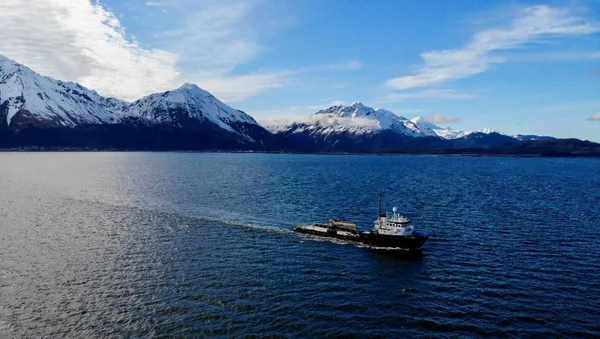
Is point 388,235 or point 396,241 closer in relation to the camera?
point 396,241

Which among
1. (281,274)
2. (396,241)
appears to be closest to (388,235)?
(396,241)

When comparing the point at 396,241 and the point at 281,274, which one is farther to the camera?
the point at 396,241

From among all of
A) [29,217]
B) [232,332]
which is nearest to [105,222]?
[29,217]

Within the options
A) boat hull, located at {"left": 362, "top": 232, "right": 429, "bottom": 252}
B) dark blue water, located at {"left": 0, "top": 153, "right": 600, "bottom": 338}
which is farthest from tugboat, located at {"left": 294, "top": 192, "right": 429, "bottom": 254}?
dark blue water, located at {"left": 0, "top": 153, "right": 600, "bottom": 338}

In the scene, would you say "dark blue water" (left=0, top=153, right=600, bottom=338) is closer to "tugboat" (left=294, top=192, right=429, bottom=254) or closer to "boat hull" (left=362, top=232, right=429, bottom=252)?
"boat hull" (left=362, top=232, right=429, bottom=252)

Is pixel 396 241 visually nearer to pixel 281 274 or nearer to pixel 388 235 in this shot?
pixel 388 235

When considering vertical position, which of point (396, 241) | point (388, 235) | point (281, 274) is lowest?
point (281, 274)

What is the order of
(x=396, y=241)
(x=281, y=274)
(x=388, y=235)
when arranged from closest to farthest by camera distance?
(x=281, y=274) → (x=396, y=241) → (x=388, y=235)

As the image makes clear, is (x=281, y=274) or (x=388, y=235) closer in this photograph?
(x=281, y=274)

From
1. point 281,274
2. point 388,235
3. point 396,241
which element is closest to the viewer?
point 281,274

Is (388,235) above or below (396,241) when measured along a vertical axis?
above
